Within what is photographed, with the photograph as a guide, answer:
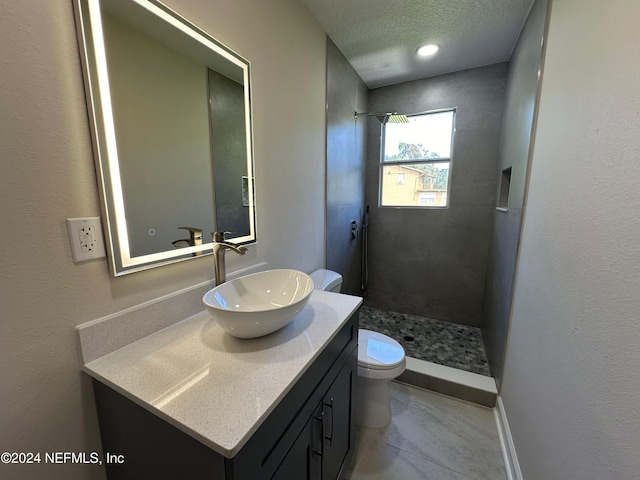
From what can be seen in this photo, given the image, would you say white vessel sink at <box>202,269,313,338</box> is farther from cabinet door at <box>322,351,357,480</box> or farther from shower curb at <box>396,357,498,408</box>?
shower curb at <box>396,357,498,408</box>

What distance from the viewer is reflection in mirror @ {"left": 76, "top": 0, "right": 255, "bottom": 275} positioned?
788mm

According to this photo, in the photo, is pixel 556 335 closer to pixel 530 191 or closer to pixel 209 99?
pixel 530 191

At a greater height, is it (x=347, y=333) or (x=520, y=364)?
(x=347, y=333)

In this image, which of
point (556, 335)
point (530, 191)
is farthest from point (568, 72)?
point (556, 335)

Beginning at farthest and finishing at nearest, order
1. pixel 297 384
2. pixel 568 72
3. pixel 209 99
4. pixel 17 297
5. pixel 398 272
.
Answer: pixel 398 272 < pixel 209 99 < pixel 568 72 < pixel 297 384 < pixel 17 297

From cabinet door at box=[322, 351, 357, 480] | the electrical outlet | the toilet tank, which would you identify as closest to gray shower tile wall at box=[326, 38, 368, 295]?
the toilet tank

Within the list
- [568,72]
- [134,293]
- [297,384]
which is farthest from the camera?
[568,72]

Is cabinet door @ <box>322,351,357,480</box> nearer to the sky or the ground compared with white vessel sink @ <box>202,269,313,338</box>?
nearer to the ground

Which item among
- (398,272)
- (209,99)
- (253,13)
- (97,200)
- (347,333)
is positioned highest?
(253,13)

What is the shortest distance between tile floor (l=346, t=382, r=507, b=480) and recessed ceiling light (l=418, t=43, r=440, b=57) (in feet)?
8.60

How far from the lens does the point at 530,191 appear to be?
4.42ft

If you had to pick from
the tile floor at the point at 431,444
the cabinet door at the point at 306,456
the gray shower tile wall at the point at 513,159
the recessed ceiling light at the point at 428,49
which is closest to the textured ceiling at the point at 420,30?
the recessed ceiling light at the point at 428,49

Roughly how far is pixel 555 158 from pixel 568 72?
330 mm

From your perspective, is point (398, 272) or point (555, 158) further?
point (398, 272)
